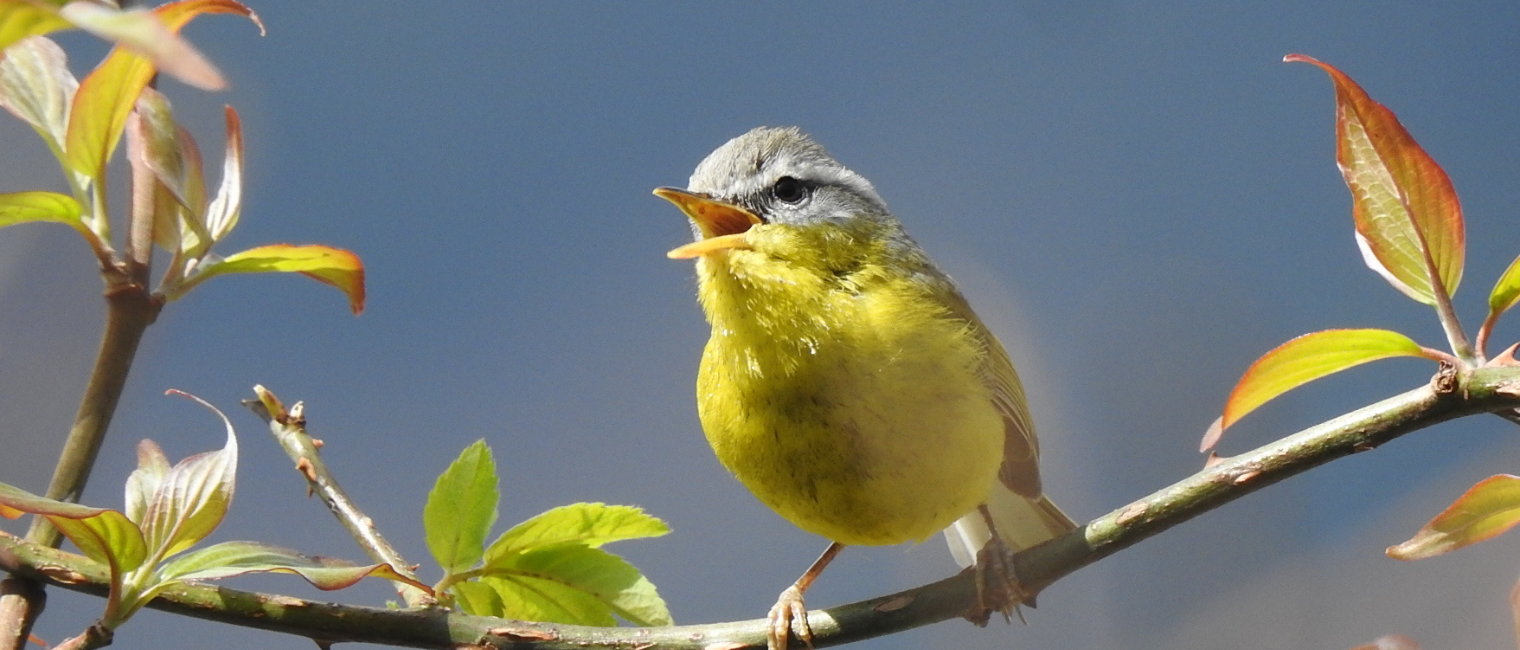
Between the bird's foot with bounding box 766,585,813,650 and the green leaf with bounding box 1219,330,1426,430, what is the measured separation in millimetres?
328

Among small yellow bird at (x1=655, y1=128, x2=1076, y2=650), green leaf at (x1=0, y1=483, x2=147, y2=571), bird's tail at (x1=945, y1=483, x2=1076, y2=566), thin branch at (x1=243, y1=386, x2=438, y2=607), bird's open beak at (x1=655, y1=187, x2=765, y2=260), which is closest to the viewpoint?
green leaf at (x1=0, y1=483, x2=147, y2=571)

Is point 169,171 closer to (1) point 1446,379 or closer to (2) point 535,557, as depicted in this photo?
(2) point 535,557

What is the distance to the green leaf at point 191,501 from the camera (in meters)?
0.59

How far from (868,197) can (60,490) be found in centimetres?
101

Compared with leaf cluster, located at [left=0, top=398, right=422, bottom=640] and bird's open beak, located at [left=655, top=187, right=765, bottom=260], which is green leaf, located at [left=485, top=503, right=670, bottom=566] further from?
bird's open beak, located at [left=655, top=187, right=765, bottom=260]

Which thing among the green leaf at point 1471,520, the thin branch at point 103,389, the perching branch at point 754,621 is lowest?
the green leaf at point 1471,520

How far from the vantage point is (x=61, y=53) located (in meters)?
0.64

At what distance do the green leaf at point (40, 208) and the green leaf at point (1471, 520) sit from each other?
75 cm

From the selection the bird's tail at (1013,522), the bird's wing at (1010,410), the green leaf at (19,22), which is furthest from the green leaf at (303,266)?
the bird's tail at (1013,522)

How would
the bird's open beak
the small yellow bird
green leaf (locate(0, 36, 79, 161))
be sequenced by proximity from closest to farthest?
1. green leaf (locate(0, 36, 79, 161))
2. the small yellow bird
3. the bird's open beak

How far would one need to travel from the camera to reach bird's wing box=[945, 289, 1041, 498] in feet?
4.12

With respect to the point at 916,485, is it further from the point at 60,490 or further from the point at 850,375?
the point at 60,490

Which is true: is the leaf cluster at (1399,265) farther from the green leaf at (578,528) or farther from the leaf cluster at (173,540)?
the leaf cluster at (173,540)

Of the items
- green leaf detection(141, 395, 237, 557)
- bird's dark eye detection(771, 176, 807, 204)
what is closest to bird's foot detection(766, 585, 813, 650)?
green leaf detection(141, 395, 237, 557)
